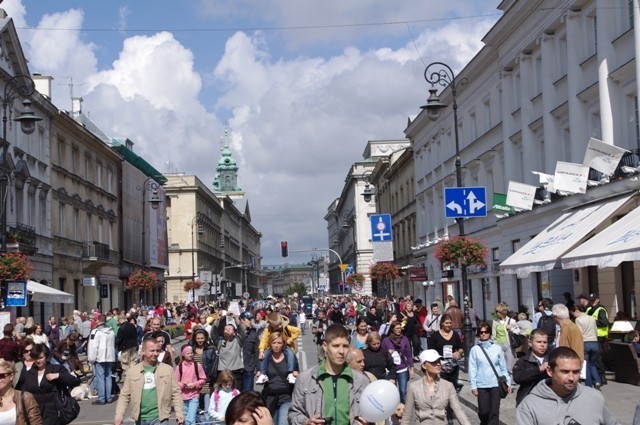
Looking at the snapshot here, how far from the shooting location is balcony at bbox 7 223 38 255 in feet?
121

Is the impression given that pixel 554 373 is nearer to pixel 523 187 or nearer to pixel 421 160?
pixel 523 187

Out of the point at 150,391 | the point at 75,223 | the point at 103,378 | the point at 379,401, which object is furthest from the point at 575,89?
the point at 75,223

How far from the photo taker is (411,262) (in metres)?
61.9

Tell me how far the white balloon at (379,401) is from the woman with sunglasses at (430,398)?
2594 millimetres

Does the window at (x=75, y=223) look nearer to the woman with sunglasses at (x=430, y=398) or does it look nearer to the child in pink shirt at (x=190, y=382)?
the child in pink shirt at (x=190, y=382)

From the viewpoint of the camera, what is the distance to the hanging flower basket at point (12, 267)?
26.6 meters

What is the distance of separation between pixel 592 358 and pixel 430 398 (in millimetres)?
8876

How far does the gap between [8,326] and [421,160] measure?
39934mm

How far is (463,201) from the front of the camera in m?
24.1

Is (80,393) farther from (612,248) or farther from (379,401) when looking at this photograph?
(379,401)

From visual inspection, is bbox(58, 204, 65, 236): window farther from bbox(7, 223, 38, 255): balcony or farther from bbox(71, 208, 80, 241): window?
bbox(7, 223, 38, 255): balcony

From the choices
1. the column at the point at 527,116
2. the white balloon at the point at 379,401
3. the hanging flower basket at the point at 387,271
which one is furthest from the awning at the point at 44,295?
the hanging flower basket at the point at 387,271

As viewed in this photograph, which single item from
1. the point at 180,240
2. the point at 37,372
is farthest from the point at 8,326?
the point at 180,240

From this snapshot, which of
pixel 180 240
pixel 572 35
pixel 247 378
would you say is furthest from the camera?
pixel 180 240
